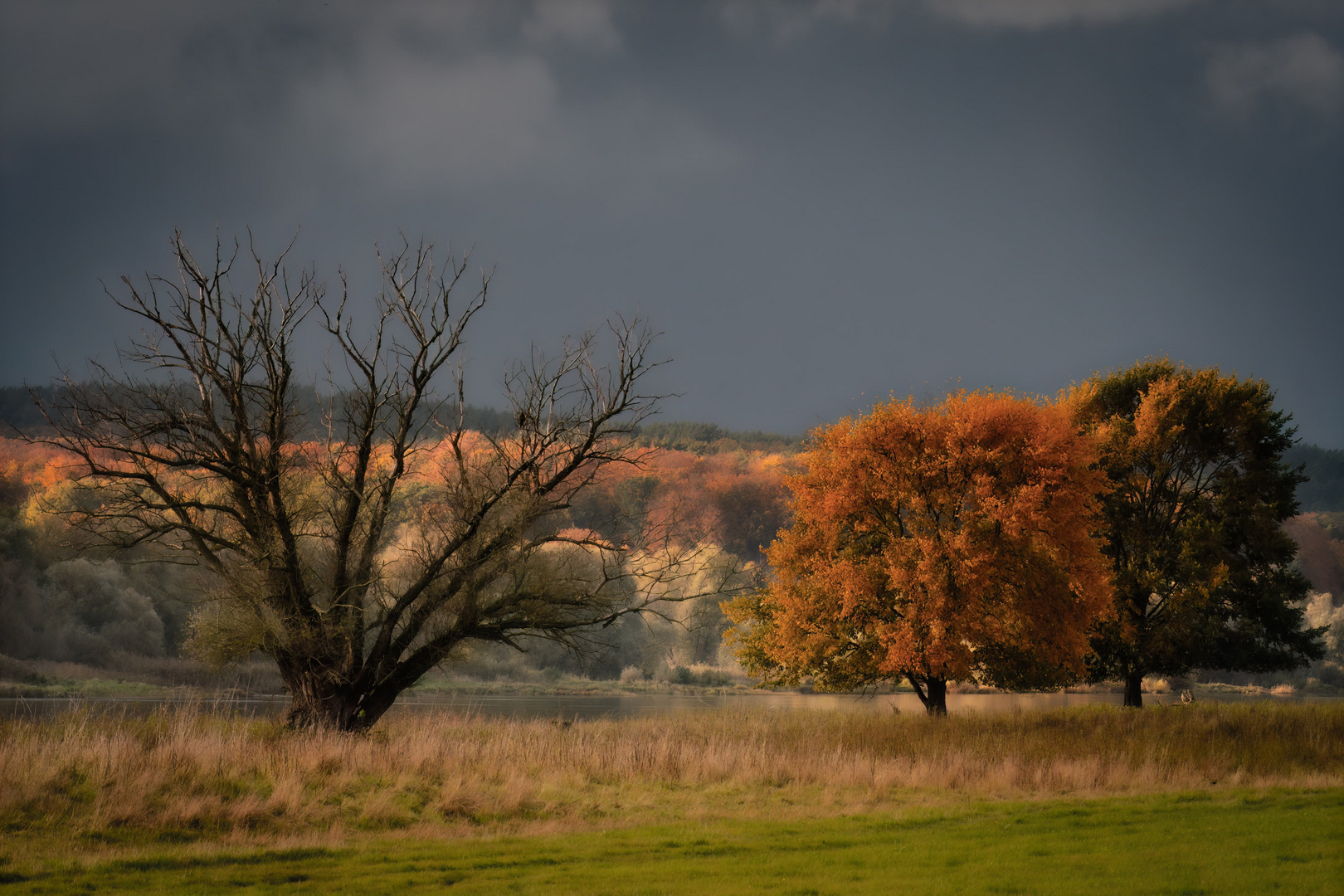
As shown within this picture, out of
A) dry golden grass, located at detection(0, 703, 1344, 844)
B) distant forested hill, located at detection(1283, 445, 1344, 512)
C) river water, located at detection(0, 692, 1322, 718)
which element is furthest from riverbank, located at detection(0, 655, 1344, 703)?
distant forested hill, located at detection(1283, 445, 1344, 512)

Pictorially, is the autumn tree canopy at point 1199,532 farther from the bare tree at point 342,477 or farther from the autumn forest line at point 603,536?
the bare tree at point 342,477

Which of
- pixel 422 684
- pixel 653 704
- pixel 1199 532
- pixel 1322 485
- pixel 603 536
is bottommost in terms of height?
pixel 422 684

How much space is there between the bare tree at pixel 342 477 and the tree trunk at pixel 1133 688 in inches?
644

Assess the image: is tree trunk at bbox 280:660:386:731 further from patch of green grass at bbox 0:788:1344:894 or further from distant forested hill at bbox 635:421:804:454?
distant forested hill at bbox 635:421:804:454

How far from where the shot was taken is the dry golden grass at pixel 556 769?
1048 centimetres

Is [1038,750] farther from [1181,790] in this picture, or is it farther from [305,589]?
[305,589]

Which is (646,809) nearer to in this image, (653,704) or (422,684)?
(653,704)

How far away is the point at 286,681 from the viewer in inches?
698

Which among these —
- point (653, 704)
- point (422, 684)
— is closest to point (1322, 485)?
point (653, 704)

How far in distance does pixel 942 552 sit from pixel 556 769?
35.6ft

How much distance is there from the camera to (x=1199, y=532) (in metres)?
25.2

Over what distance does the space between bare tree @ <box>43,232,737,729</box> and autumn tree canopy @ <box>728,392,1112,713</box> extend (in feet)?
17.8

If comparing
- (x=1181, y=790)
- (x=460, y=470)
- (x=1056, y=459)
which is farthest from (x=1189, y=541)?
(x=460, y=470)

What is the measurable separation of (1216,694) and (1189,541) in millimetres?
38647
